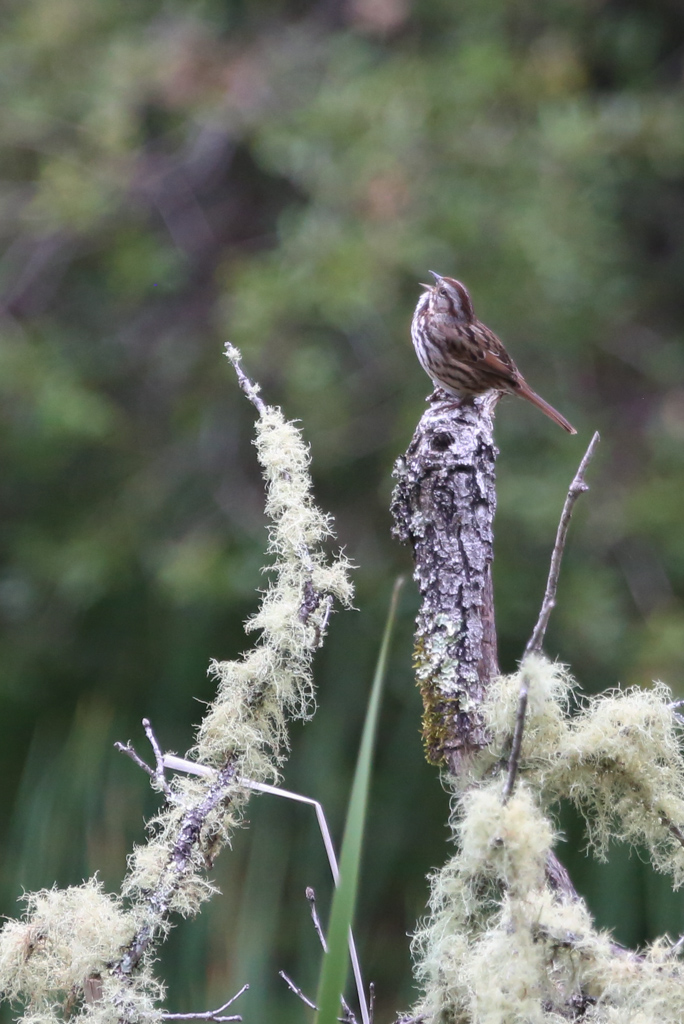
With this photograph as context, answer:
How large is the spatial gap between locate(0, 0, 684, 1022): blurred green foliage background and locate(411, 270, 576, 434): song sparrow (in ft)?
3.20

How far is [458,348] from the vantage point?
262cm

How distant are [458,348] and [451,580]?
1.40 m

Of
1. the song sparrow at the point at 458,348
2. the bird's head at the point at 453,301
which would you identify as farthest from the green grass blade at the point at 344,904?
the bird's head at the point at 453,301

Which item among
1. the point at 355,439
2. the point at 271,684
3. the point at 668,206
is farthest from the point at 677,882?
the point at 668,206

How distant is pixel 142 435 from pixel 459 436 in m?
3.31

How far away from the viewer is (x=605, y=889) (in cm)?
282

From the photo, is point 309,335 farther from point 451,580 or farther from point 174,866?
point 174,866

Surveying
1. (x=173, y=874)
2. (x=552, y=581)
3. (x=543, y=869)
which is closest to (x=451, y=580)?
(x=552, y=581)

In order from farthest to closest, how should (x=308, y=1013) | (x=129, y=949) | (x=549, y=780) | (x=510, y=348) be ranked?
1. (x=510, y=348)
2. (x=308, y=1013)
3. (x=549, y=780)
4. (x=129, y=949)

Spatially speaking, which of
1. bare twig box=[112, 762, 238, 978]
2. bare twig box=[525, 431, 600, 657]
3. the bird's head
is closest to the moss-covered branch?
bare twig box=[112, 762, 238, 978]

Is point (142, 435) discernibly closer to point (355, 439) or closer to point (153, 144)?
point (355, 439)

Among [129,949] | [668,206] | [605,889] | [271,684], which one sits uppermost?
[668,206]

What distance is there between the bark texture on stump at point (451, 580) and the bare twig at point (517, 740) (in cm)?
14

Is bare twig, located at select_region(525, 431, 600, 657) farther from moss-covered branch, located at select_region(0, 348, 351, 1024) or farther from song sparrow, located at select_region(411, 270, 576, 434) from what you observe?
song sparrow, located at select_region(411, 270, 576, 434)
